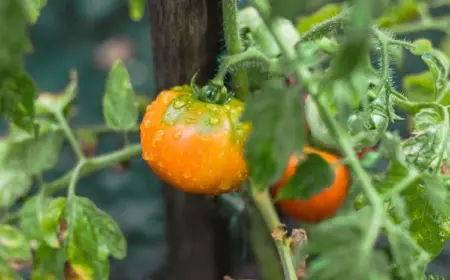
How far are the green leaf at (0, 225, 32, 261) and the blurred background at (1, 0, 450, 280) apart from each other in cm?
47

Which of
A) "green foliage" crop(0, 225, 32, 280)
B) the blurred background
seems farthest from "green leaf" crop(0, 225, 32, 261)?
the blurred background

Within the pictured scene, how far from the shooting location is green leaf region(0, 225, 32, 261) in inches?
33.8

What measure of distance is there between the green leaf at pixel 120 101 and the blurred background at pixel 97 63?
0.53 m

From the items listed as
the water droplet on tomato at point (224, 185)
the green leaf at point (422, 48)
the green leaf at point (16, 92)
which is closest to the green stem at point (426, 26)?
the green leaf at point (422, 48)

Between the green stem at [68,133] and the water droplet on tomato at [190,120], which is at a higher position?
the water droplet on tomato at [190,120]

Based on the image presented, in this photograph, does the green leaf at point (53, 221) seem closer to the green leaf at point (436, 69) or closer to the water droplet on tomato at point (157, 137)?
the water droplet on tomato at point (157, 137)

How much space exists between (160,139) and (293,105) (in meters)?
0.26

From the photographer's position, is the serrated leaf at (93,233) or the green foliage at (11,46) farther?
the serrated leaf at (93,233)

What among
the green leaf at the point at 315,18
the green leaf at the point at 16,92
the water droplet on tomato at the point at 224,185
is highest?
the green leaf at the point at 16,92

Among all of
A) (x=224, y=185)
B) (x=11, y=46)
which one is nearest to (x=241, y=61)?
(x=224, y=185)

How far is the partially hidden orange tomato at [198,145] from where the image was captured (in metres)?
0.57

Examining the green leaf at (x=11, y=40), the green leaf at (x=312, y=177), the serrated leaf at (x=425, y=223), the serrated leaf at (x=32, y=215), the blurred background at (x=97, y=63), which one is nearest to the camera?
the green leaf at (x=11, y=40)

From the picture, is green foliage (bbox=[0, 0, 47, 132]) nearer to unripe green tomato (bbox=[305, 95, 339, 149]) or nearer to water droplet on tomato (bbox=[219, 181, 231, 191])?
water droplet on tomato (bbox=[219, 181, 231, 191])

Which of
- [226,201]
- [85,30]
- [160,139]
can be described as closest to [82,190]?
[85,30]
